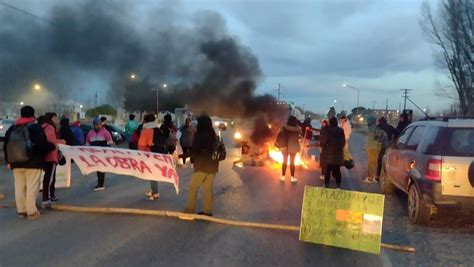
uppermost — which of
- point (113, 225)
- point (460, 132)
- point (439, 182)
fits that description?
point (460, 132)

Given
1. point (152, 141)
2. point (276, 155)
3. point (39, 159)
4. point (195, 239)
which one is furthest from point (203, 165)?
point (276, 155)

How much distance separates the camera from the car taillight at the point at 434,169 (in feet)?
21.0

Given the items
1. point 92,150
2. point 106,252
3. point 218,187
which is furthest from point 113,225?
point 218,187

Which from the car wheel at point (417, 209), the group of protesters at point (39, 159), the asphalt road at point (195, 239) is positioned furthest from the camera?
the car wheel at point (417, 209)

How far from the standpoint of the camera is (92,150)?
300 inches

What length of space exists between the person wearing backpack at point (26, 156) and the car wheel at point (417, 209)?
561cm

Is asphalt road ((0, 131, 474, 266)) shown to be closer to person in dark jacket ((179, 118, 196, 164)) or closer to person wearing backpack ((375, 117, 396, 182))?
person wearing backpack ((375, 117, 396, 182))

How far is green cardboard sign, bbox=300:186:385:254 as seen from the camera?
5.20m

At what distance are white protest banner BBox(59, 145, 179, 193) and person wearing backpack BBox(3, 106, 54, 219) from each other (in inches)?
39.8

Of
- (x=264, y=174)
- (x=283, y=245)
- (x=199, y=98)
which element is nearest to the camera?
(x=283, y=245)

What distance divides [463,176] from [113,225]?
16.3 feet

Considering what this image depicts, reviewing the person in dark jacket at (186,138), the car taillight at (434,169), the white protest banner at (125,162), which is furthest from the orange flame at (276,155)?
the car taillight at (434,169)

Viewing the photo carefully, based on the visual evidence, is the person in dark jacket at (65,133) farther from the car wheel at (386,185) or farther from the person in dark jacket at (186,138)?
the car wheel at (386,185)

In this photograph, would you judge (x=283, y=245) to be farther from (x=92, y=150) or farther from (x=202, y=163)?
(x=92, y=150)
